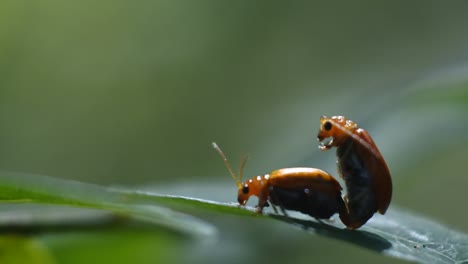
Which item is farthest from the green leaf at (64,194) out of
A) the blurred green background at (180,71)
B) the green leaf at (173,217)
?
the blurred green background at (180,71)

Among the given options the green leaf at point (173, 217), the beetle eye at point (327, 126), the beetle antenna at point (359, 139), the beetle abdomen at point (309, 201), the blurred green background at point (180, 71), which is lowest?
the green leaf at point (173, 217)

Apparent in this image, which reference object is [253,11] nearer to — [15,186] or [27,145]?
[27,145]

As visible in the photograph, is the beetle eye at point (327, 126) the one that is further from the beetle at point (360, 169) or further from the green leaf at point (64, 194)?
the green leaf at point (64, 194)

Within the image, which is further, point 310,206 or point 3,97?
point 3,97

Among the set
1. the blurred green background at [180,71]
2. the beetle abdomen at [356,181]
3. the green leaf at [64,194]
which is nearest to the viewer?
the green leaf at [64,194]

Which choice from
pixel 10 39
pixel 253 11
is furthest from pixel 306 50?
pixel 10 39

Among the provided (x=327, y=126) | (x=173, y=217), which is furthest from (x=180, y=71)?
(x=173, y=217)
